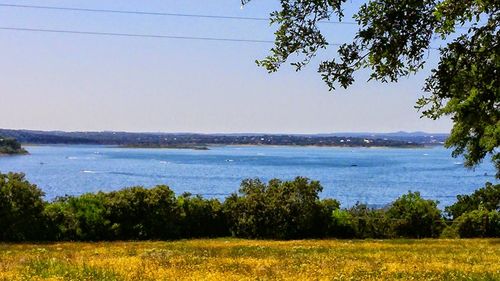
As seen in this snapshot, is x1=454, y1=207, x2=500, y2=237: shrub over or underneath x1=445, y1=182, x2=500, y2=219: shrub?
underneath

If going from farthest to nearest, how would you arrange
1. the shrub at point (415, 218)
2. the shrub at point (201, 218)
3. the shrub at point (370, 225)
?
the shrub at point (415, 218), the shrub at point (370, 225), the shrub at point (201, 218)

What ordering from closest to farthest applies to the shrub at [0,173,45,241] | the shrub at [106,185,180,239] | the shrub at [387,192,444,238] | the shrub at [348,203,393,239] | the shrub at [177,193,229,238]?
1. the shrub at [0,173,45,241]
2. the shrub at [106,185,180,239]
3. the shrub at [177,193,229,238]
4. the shrub at [348,203,393,239]
5. the shrub at [387,192,444,238]

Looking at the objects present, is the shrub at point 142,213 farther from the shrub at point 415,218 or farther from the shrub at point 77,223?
the shrub at point 415,218

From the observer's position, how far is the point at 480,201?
45906 millimetres

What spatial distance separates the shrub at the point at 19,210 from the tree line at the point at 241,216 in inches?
2.4

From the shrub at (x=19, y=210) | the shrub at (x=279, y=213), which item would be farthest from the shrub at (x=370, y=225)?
the shrub at (x=19, y=210)

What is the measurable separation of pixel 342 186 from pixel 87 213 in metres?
86.6

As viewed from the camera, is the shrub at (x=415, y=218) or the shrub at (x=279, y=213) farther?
the shrub at (x=415, y=218)

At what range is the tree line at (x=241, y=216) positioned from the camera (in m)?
39.5

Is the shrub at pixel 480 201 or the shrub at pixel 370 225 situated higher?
the shrub at pixel 480 201

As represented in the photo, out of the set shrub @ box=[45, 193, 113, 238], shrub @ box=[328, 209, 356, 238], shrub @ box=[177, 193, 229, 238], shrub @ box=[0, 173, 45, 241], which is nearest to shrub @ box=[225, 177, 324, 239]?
shrub @ box=[177, 193, 229, 238]

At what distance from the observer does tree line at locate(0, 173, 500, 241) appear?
129 feet

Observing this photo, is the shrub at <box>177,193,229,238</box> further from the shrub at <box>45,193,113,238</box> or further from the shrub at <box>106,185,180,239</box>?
the shrub at <box>45,193,113,238</box>

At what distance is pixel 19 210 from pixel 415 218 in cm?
2770
